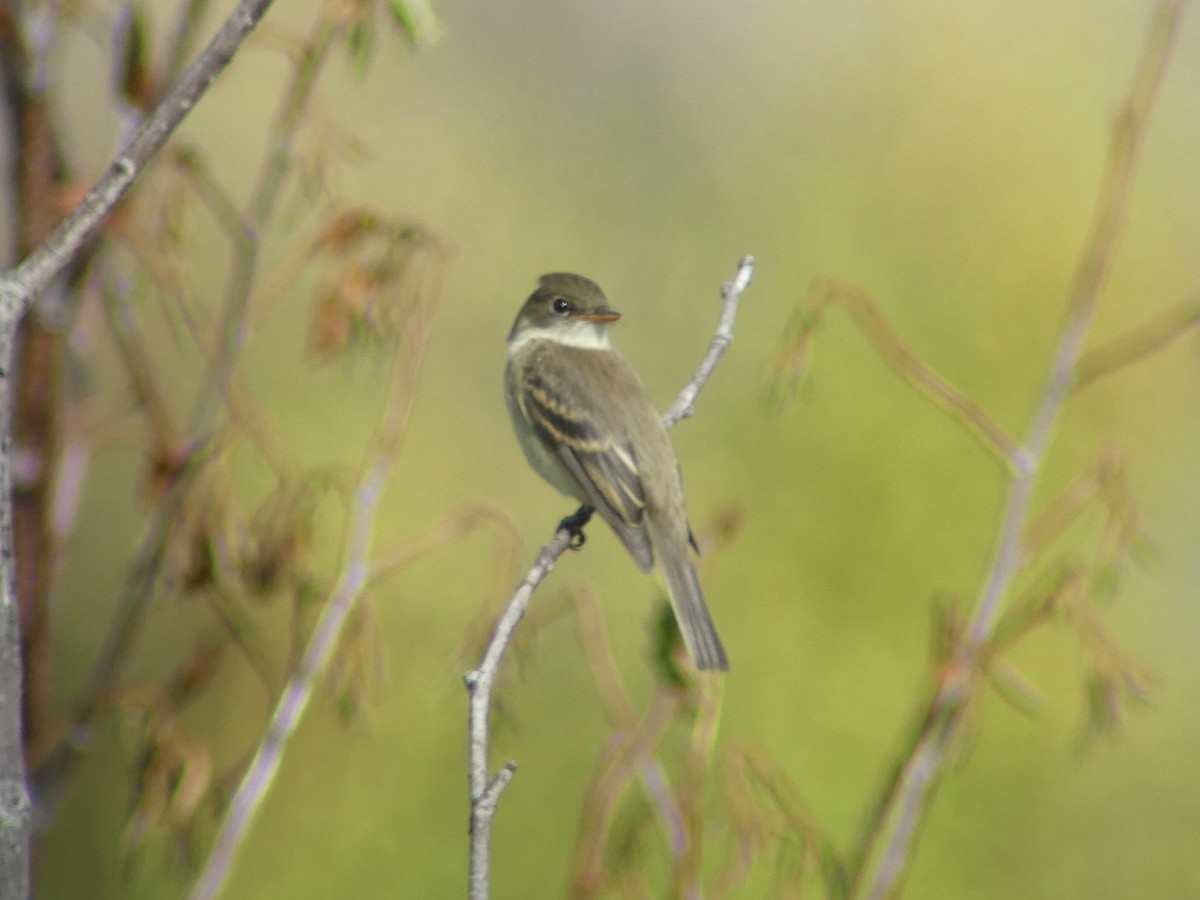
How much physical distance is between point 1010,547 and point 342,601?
1.27 meters

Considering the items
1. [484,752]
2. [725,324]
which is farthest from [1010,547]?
[484,752]

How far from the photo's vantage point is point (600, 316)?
3.65 m

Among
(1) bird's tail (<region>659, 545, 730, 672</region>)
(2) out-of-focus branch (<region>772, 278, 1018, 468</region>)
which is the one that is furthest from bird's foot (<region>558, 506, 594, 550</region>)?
(2) out-of-focus branch (<region>772, 278, 1018, 468</region>)

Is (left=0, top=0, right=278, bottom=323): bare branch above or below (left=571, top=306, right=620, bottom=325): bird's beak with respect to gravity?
below

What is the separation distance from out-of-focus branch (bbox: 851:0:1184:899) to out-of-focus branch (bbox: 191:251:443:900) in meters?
1.07

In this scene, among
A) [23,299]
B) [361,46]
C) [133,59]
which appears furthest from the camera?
[133,59]

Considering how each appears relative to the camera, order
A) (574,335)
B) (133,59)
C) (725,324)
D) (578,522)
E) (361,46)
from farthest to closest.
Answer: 1. (574,335)
2. (578,522)
3. (725,324)
4. (133,59)
5. (361,46)

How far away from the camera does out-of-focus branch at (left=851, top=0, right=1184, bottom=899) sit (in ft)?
7.96

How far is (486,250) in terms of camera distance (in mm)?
5301

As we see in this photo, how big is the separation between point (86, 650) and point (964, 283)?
3.26 metres

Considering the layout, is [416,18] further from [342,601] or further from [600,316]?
[600,316]

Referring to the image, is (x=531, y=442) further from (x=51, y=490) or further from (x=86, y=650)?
(x=86, y=650)

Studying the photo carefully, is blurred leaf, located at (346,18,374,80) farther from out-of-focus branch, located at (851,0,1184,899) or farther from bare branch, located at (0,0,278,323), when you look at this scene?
out-of-focus branch, located at (851,0,1184,899)

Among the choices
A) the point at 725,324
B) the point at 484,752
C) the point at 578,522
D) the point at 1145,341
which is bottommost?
the point at 484,752
